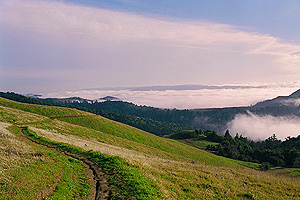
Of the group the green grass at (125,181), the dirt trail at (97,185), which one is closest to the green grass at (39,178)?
the dirt trail at (97,185)

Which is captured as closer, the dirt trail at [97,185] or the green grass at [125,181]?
the dirt trail at [97,185]

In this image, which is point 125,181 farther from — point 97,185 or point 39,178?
point 39,178

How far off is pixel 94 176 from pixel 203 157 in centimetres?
7496

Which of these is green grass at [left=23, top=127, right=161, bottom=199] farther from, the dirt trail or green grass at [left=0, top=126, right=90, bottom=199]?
green grass at [left=0, top=126, right=90, bottom=199]

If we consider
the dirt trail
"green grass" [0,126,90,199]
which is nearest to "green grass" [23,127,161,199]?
the dirt trail

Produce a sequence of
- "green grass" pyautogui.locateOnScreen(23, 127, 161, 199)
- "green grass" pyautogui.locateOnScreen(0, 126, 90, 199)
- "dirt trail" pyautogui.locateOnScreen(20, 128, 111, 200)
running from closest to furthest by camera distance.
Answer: "green grass" pyautogui.locateOnScreen(0, 126, 90, 199), "dirt trail" pyautogui.locateOnScreen(20, 128, 111, 200), "green grass" pyautogui.locateOnScreen(23, 127, 161, 199)

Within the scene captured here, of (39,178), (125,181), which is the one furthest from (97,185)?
(39,178)

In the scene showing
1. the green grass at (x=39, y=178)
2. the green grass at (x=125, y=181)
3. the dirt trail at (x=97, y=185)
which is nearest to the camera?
the green grass at (x=39, y=178)

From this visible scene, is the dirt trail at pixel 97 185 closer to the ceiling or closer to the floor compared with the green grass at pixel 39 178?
closer to the floor

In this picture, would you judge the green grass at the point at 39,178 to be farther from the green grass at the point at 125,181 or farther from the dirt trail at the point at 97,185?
the green grass at the point at 125,181

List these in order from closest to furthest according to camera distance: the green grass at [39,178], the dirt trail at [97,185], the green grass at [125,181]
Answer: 1. the green grass at [39,178]
2. the dirt trail at [97,185]
3. the green grass at [125,181]

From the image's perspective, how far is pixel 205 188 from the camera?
18.3 m

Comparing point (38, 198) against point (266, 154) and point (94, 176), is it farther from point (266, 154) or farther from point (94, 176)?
point (266, 154)

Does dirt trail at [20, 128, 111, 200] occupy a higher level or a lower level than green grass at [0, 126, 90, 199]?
lower
